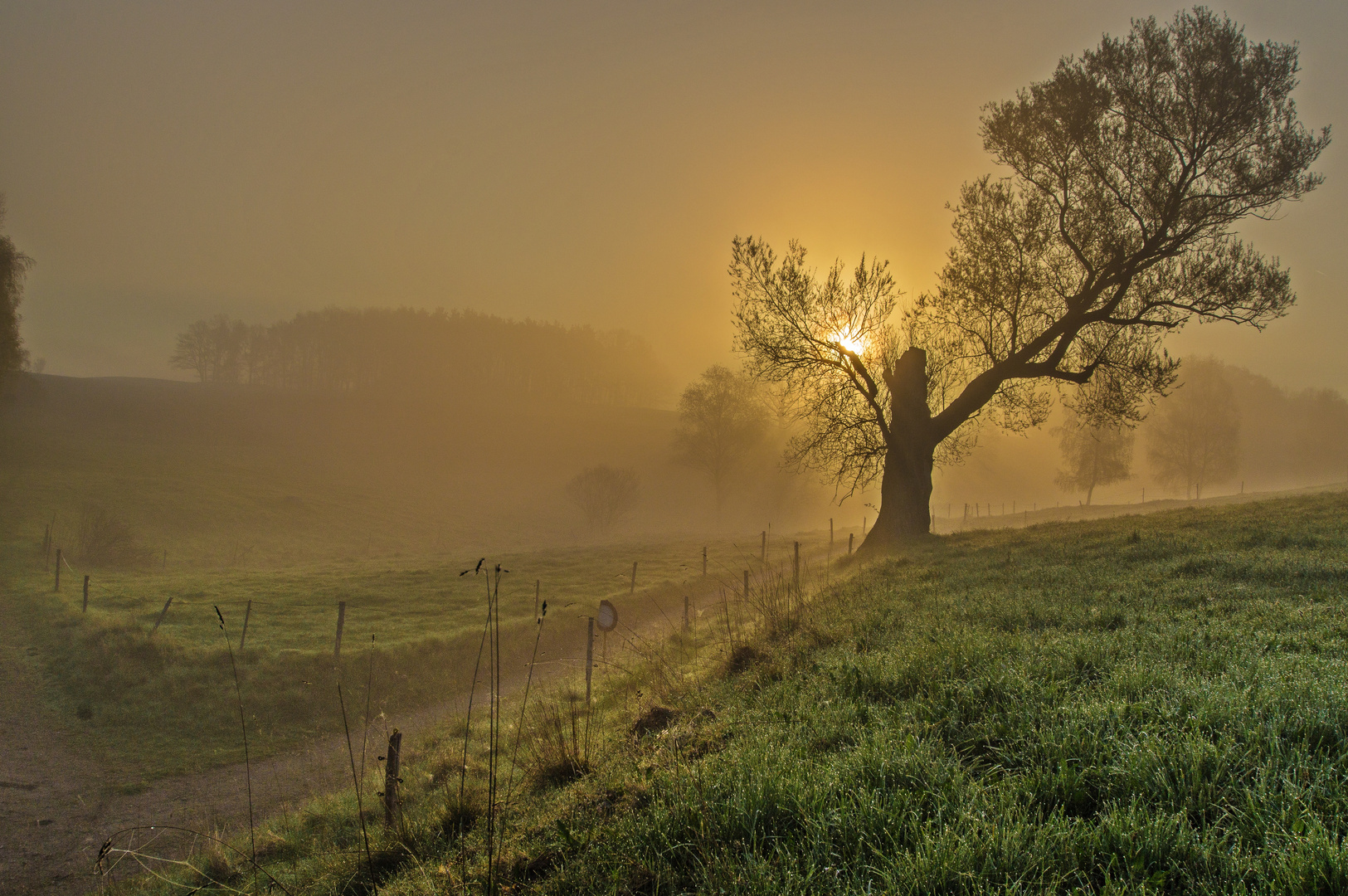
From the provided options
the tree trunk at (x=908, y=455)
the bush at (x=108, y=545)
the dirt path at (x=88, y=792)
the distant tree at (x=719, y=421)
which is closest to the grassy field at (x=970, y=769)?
the dirt path at (x=88, y=792)

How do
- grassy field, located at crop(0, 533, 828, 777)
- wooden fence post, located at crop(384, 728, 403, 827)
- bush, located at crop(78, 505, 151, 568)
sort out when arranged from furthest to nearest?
bush, located at crop(78, 505, 151, 568)
grassy field, located at crop(0, 533, 828, 777)
wooden fence post, located at crop(384, 728, 403, 827)

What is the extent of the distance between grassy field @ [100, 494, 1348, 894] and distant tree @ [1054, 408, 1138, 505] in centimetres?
6395

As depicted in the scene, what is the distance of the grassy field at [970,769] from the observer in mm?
2768

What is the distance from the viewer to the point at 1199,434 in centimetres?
6831

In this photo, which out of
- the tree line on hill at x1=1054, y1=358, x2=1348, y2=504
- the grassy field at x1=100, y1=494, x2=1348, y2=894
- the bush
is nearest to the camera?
the grassy field at x1=100, y1=494, x2=1348, y2=894

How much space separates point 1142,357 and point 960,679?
20.1m

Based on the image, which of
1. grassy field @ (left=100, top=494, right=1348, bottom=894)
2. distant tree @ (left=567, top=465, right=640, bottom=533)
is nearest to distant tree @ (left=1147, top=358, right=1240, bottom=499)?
distant tree @ (left=567, top=465, right=640, bottom=533)

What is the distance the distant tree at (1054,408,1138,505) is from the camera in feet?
205

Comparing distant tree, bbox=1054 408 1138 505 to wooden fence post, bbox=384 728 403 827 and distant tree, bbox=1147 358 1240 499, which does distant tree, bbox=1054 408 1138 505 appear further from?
wooden fence post, bbox=384 728 403 827

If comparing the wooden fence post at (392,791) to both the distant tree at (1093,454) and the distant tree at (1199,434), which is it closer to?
the distant tree at (1093,454)

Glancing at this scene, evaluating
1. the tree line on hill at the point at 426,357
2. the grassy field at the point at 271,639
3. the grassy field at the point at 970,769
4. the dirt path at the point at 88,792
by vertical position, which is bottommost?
the dirt path at the point at 88,792

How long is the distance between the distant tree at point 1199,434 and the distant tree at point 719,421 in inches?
1820

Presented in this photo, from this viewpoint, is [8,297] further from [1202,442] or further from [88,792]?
[1202,442]

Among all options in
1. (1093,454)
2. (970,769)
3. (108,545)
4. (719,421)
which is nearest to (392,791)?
(970,769)
